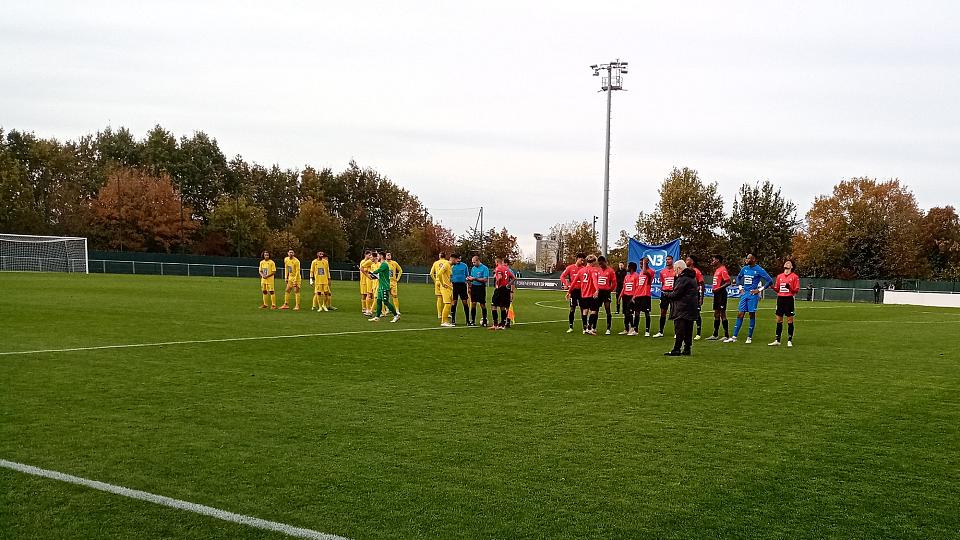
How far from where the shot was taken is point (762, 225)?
6372 cm

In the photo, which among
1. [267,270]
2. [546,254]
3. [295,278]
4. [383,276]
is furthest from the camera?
[546,254]

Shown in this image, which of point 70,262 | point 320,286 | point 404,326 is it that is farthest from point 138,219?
point 404,326

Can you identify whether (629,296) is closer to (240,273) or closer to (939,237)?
→ (240,273)

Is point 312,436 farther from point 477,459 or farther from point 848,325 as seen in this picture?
point 848,325

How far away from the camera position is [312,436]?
22.4 ft

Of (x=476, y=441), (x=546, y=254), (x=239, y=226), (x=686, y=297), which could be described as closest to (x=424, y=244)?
(x=239, y=226)

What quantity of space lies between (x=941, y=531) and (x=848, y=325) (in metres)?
20.6

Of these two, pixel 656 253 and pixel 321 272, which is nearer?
pixel 321 272

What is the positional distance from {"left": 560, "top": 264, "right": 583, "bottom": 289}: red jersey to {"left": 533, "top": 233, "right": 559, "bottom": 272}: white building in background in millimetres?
85617

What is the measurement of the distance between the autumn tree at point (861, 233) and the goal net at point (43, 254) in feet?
181

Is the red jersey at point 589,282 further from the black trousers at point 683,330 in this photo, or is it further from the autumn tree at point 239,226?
the autumn tree at point 239,226

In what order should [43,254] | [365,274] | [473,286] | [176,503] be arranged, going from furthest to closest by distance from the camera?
[43,254]
[365,274]
[473,286]
[176,503]

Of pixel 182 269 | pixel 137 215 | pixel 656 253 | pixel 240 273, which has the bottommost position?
pixel 240 273

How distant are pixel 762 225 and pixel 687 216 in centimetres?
625
